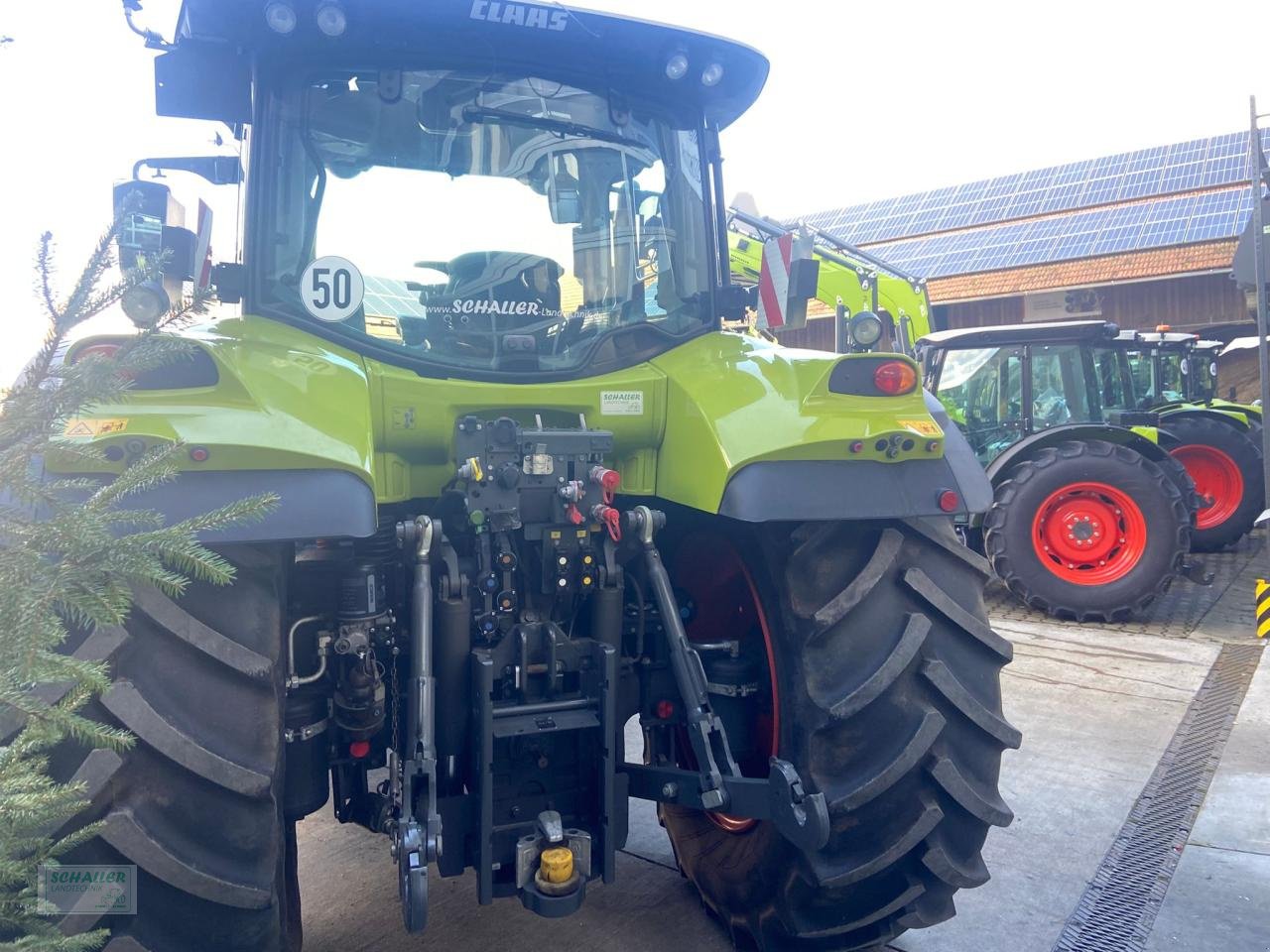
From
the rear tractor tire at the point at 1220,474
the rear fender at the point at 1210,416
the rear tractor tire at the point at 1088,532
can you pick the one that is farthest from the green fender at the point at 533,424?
the rear tractor tire at the point at 1220,474

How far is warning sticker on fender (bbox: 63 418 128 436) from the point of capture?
1.93 meters

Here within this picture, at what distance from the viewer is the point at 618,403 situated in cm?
276

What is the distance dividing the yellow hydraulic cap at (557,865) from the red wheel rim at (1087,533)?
586 cm

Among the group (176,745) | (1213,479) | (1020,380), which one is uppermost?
(1020,380)

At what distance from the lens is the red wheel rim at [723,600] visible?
2.82m

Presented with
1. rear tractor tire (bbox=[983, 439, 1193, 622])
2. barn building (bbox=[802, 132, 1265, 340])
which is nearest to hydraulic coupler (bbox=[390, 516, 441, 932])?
rear tractor tire (bbox=[983, 439, 1193, 622])

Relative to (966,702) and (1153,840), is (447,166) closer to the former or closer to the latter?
(966,702)

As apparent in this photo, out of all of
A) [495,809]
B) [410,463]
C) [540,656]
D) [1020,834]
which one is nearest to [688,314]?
[410,463]

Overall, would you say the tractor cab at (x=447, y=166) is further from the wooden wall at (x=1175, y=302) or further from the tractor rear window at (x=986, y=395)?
the wooden wall at (x=1175, y=302)

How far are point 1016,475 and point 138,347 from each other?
705 cm

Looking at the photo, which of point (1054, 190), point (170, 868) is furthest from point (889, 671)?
point (1054, 190)

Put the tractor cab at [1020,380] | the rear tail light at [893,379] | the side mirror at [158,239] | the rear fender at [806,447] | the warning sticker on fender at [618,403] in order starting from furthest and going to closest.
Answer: the tractor cab at [1020,380] < the warning sticker on fender at [618,403] < the rear tail light at [893,379] < the rear fender at [806,447] < the side mirror at [158,239]

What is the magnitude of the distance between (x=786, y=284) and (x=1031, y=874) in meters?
2.16

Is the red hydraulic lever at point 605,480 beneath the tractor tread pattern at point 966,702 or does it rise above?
above
